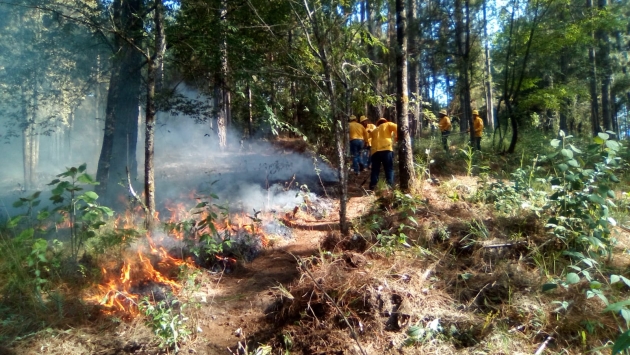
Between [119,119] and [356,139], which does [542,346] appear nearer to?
[356,139]

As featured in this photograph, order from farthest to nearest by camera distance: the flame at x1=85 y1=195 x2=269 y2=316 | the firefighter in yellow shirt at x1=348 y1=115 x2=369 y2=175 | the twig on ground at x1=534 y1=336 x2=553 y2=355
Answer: the firefighter in yellow shirt at x1=348 y1=115 x2=369 y2=175 → the flame at x1=85 y1=195 x2=269 y2=316 → the twig on ground at x1=534 y1=336 x2=553 y2=355

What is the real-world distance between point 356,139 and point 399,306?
8.10 m

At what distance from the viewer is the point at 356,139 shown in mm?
11812

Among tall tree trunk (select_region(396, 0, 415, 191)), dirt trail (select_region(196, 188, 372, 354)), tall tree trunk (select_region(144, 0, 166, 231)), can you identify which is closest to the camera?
dirt trail (select_region(196, 188, 372, 354))

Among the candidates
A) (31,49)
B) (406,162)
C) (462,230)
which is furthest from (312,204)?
(31,49)

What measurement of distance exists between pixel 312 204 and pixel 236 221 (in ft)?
7.10

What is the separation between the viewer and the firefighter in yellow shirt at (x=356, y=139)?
1184 cm

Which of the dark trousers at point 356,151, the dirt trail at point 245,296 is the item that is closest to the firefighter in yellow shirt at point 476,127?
the dark trousers at point 356,151

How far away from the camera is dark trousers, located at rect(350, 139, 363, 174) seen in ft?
38.9

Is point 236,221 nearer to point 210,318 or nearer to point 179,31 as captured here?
point 210,318

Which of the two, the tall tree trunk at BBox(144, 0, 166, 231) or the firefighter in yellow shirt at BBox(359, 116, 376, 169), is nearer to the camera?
the tall tree trunk at BBox(144, 0, 166, 231)

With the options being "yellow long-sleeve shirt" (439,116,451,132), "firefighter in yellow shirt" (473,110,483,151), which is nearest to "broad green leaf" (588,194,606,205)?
"firefighter in yellow shirt" (473,110,483,151)

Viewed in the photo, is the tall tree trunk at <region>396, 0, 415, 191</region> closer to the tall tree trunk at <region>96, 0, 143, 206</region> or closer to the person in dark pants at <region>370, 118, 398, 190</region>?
the person in dark pants at <region>370, 118, 398, 190</region>

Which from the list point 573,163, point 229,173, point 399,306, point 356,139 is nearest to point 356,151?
point 356,139
